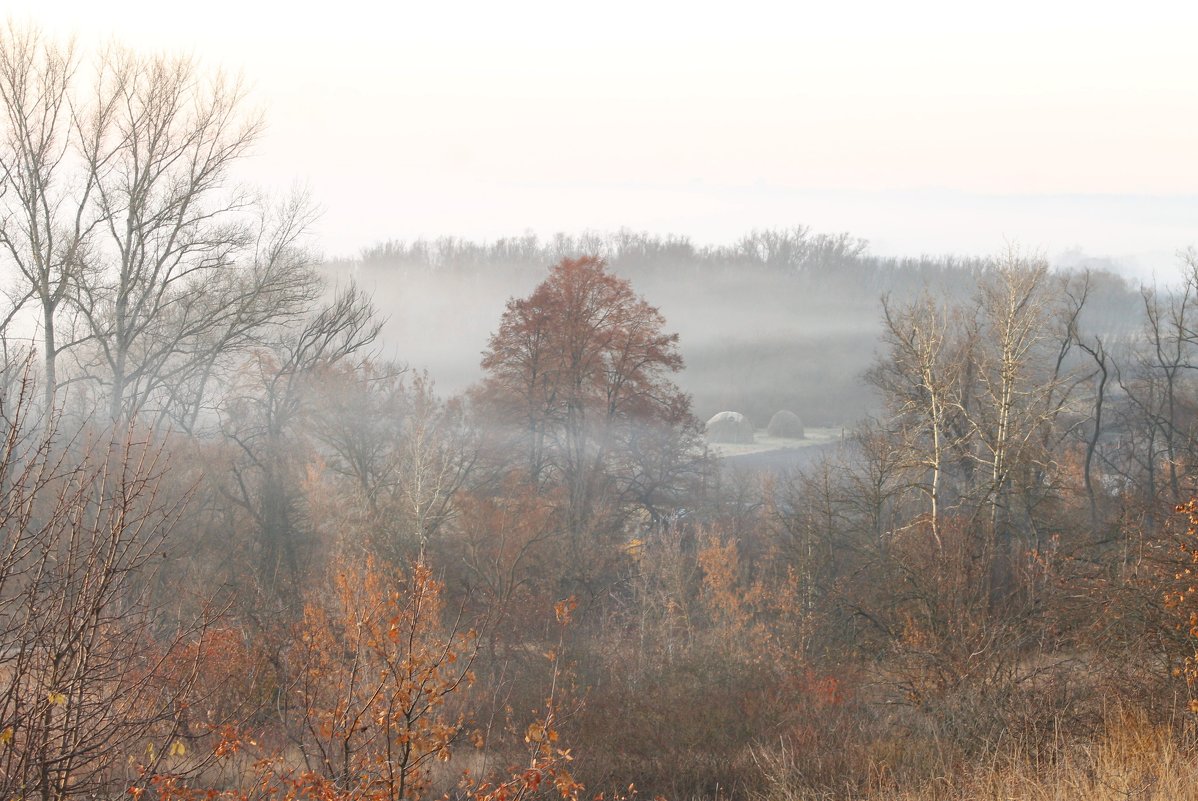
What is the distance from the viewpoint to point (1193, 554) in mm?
9266

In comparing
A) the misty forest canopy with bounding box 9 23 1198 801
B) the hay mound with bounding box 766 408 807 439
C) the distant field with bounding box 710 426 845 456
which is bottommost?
the distant field with bounding box 710 426 845 456

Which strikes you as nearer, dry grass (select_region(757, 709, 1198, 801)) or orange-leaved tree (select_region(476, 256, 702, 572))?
dry grass (select_region(757, 709, 1198, 801))

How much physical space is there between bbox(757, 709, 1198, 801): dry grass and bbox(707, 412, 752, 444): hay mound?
63.5 metres

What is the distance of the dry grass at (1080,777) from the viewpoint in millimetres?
7125

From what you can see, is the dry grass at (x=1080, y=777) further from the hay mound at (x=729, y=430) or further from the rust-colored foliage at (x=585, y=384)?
the hay mound at (x=729, y=430)

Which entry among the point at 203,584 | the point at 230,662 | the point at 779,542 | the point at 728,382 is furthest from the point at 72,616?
the point at 728,382

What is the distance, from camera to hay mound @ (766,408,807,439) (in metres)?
78.9

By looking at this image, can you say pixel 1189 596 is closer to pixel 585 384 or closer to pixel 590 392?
pixel 590 392

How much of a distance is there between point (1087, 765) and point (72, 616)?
8.01 metres

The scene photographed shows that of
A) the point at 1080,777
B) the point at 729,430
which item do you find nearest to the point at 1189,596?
the point at 1080,777

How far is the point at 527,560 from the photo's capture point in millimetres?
29250

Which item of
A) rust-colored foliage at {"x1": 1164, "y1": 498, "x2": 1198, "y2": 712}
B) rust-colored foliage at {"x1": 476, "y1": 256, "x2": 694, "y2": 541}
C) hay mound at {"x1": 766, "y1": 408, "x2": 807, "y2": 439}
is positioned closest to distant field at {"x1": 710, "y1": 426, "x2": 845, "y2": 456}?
hay mound at {"x1": 766, "y1": 408, "x2": 807, "y2": 439}

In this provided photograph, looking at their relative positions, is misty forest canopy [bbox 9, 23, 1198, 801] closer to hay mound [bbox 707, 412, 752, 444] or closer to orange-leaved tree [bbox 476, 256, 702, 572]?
orange-leaved tree [bbox 476, 256, 702, 572]

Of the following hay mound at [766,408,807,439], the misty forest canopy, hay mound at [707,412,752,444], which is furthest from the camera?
hay mound at [766,408,807,439]
